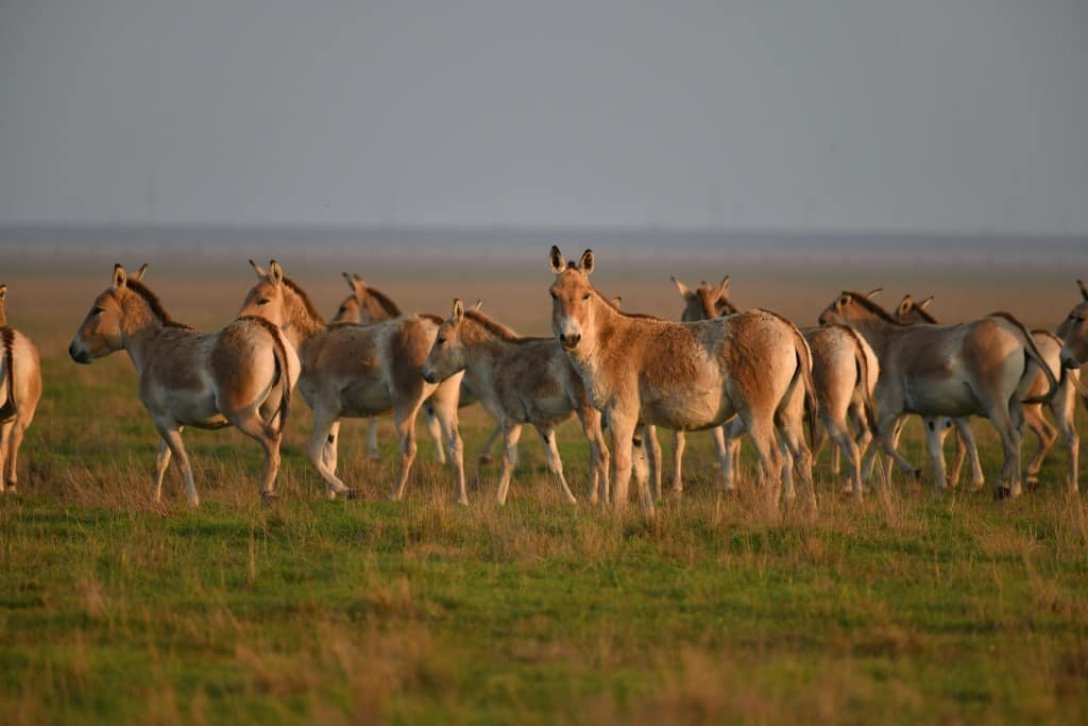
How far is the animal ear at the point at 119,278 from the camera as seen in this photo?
1566cm

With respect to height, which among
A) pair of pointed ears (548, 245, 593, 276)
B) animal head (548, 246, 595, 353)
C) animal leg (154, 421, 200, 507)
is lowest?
animal leg (154, 421, 200, 507)

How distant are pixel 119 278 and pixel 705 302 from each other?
744cm

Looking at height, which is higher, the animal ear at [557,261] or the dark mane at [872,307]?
the animal ear at [557,261]

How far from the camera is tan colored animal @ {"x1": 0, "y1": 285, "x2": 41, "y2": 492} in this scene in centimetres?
1568

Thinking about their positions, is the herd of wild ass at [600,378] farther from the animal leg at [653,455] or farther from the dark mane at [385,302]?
the dark mane at [385,302]

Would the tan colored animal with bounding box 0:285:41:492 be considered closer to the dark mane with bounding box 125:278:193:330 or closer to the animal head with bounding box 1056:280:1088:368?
the dark mane with bounding box 125:278:193:330

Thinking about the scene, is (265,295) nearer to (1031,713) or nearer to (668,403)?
(668,403)

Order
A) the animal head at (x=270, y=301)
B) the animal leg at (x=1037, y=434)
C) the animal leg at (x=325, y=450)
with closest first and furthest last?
the animal leg at (x=325, y=450), the animal head at (x=270, y=301), the animal leg at (x=1037, y=434)

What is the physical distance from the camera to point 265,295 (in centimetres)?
1653

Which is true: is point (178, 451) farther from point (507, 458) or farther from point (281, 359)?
point (507, 458)

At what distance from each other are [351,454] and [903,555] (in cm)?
1062

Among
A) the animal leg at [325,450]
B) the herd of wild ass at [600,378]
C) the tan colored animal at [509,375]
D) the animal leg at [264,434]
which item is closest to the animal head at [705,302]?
the herd of wild ass at [600,378]

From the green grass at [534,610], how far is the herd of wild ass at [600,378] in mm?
818

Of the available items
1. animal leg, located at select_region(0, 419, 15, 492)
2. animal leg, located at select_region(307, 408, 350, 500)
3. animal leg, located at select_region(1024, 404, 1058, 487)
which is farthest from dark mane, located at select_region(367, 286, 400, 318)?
animal leg, located at select_region(1024, 404, 1058, 487)
